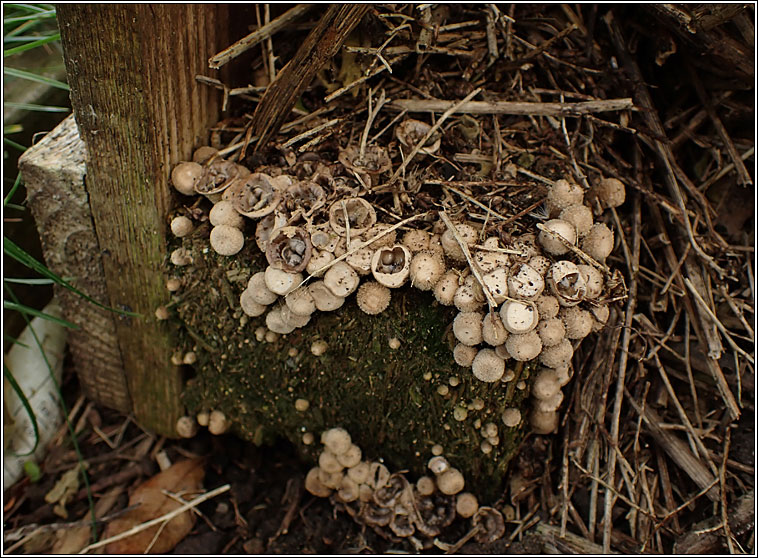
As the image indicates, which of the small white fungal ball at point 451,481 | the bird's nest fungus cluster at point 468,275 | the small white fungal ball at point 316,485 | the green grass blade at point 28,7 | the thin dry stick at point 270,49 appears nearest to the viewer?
the bird's nest fungus cluster at point 468,275

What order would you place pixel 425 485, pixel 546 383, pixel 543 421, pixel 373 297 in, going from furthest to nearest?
pixel 425 485
pixel 543 421
pixel 546 383
pixel 373 297

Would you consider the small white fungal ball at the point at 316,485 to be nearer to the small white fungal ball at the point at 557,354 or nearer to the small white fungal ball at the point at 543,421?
the small white fungal ball at the point at 543,421

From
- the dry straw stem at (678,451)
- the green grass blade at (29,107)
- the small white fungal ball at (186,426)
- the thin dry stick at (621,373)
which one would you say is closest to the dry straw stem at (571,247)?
the thin dry stick at (621,373)

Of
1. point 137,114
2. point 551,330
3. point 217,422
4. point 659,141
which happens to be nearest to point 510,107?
point 659,141

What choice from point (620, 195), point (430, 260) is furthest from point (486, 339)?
point (620, 195)

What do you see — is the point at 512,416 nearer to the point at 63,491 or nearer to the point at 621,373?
the point at 621,373
